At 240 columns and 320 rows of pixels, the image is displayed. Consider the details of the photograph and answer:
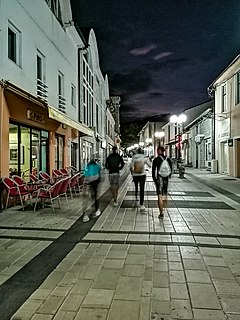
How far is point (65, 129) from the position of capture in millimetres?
16703

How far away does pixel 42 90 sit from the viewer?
44.0 ft

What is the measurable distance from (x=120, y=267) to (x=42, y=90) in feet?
33.3

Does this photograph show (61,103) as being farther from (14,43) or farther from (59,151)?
(14,43)

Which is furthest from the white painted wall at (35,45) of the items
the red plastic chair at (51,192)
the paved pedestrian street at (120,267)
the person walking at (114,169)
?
the paved pedestrian street at (120,267)

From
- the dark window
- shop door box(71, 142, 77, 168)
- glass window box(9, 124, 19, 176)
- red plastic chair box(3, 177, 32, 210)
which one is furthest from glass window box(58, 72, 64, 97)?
red plastic chair box(3, 177, 32, 210)

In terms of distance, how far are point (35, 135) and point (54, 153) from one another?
2535 mm

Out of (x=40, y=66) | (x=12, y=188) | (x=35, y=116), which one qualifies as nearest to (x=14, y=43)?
(x=35, y=116)

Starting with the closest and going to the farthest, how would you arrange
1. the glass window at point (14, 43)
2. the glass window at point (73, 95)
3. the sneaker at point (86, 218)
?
the sneaker at point (86, 218) < the glass window at point (14, 43) < the glass window at point (73, 95)

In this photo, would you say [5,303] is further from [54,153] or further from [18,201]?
[54,153]

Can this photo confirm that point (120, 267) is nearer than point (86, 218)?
Yes

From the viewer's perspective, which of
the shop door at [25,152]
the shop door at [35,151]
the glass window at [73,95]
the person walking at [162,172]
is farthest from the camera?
the glass window at [73,95]

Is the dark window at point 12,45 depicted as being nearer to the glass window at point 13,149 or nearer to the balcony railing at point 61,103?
the glass window at point 13,149

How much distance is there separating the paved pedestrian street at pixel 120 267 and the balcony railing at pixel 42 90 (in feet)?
19.3

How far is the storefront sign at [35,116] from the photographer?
11008 mm
